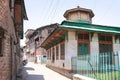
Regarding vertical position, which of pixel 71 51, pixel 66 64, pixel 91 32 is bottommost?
pixel 66 64

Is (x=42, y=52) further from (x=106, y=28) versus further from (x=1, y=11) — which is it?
(x=1, y=11)

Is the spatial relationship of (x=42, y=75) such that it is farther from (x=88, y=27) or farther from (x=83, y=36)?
(x=88, y=27)

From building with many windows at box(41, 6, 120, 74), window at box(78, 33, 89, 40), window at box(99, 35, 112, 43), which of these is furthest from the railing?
window at box(99, 35, 112, 43)

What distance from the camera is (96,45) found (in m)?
15.3

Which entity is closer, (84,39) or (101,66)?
(101,66)

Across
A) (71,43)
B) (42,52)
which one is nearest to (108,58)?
(71,43)

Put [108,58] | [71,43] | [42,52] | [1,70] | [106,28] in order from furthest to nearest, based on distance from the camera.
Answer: [42,52] < [106,28] < [71,43] < [108,58] < [1,70]

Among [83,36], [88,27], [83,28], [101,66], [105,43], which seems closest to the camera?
[101,66]

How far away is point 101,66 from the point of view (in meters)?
9.12

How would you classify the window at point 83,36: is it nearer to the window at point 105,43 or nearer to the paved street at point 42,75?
the window at point 105,43

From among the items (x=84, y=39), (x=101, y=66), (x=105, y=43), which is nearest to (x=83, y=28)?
(x=84, y=39)

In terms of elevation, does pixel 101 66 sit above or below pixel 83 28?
below

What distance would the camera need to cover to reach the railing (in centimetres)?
732

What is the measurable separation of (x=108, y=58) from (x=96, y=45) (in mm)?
7258
